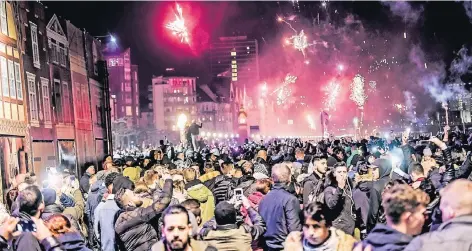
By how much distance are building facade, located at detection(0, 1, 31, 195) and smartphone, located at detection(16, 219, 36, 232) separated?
10.5m

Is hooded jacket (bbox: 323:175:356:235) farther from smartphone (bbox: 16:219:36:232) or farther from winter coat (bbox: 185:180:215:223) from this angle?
smartphone (bbox: 16:219:36:232)

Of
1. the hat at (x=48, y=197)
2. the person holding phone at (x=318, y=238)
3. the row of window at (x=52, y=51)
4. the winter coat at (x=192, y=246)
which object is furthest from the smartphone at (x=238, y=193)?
the row of window at (x=52, y=51)

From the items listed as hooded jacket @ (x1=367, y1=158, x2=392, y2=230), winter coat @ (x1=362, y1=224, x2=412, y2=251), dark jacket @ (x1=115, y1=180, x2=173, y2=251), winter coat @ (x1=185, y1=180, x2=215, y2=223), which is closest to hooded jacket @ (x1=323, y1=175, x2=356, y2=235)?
hooded jacket @ (x1=367, y1=158, x2=392, y2=230)

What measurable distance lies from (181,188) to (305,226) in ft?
12.9

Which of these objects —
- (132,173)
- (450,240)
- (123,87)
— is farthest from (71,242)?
(123,87)

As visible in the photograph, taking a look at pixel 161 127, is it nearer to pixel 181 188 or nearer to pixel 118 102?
pixel 118 102

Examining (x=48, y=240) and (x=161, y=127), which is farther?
(x=161, y=127)

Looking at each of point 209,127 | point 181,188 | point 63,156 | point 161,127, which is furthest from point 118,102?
point 181,188

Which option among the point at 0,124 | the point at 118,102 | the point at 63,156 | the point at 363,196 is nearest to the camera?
the point at 363,196

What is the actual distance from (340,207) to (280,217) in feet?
3.23

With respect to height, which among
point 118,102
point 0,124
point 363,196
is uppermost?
point 118,102

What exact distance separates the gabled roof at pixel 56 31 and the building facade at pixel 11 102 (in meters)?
3.56

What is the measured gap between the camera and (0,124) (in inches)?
622

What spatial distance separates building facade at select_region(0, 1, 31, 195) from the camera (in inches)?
630
